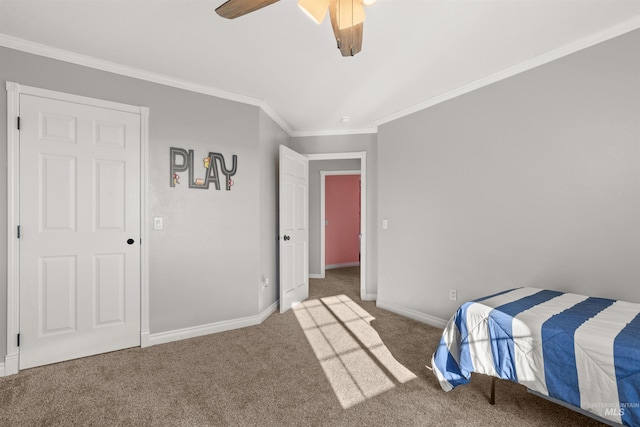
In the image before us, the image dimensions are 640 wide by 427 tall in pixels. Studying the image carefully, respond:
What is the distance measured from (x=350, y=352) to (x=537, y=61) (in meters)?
2.81

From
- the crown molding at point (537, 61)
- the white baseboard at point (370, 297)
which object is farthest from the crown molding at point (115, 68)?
the white baseboard at point (370, 297)

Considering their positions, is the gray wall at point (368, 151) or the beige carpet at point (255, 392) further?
the gray wall at point (368, 151)

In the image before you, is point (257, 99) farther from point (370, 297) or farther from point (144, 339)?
point (370, 297)

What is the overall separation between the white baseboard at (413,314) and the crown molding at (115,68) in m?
2.77

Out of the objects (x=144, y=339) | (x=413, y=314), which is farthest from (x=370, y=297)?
(x=144, y=339)

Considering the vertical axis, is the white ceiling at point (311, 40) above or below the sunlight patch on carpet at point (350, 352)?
above

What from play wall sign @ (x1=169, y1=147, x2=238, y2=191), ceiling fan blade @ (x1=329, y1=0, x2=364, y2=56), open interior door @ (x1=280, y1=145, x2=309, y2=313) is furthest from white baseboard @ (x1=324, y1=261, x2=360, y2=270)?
ceiling fan blade @ (x1=329, y1=0, x2=364, y2=56)

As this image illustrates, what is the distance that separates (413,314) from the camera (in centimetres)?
338

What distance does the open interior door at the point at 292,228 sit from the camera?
365cm

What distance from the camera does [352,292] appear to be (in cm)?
460

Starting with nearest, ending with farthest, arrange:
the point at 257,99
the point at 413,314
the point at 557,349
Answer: the point at 557,349 < the point at 257,99 < the point at 413,314

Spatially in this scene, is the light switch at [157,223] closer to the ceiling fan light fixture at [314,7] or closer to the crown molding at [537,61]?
the ceiling fan light fixture at [314,7]

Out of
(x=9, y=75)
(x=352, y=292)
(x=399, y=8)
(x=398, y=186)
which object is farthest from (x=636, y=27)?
(x=9, y=75)

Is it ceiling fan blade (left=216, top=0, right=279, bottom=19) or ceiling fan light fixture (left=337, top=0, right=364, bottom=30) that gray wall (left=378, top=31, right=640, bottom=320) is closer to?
ceiling fan light fixture (left=337, top=0, right=364, bottom=30)
